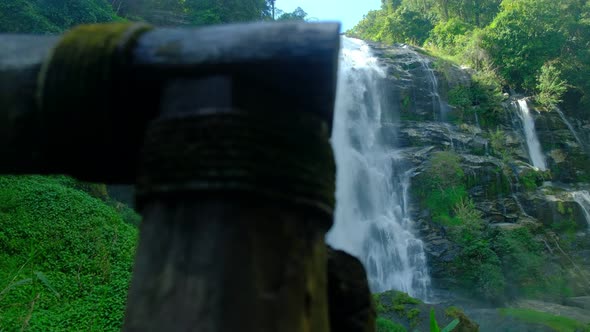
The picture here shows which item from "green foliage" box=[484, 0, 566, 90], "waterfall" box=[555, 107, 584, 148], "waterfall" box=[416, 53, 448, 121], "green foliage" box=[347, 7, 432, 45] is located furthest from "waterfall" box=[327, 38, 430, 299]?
"green foliage" box=[347, 7, 432, 45]

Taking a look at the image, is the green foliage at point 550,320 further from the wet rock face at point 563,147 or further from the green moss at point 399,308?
the wet rock face at point 563,147

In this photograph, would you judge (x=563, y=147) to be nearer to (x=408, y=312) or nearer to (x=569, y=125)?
(x=569, y=125)

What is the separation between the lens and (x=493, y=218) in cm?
1945

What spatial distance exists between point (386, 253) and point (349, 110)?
7.48 metres

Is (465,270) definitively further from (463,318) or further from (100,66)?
(100,66)

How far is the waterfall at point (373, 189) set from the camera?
1781cm

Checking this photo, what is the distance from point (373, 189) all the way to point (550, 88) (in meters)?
12.3

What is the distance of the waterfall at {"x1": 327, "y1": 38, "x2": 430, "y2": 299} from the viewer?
1781 cm

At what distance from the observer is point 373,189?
801 inches

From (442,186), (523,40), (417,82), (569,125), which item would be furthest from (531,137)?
(442,186)

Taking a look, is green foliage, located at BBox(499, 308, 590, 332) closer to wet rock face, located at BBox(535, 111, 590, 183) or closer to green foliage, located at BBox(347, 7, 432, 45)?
wet rock face, located at BBox(535, 111, 590, 183)

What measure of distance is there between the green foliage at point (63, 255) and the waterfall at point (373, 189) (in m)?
8.50

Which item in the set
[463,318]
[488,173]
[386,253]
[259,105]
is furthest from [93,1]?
[259,105]

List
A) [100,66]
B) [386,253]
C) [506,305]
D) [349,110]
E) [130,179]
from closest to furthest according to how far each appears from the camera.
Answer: [100,66]
[130,179]
[506,305]
[386,253]
[349,110]
